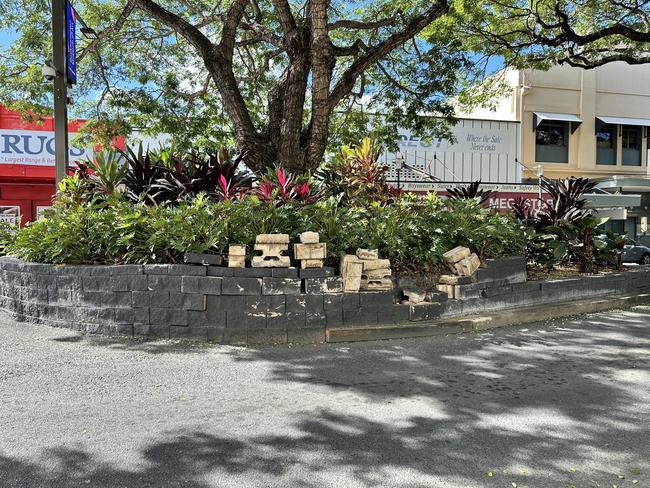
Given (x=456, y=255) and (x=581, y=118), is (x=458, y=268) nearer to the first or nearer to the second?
(x=456, y=255)

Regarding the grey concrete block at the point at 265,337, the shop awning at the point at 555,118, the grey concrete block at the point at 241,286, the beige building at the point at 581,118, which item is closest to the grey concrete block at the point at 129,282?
the grey concrete block at the point at 241,286

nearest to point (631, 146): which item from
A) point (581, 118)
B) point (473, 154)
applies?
point (581, 118)

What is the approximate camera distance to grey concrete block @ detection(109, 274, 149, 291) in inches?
A: 244

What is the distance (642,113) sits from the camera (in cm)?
2628

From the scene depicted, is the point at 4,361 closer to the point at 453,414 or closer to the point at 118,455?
the point at 118,455

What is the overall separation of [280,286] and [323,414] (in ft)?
7.58

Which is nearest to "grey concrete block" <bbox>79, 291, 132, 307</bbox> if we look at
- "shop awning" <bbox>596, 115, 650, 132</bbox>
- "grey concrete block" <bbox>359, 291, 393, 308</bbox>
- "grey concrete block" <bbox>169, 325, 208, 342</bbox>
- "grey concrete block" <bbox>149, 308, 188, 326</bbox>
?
"grey concrete block" <bbox>149, 308, 188, 326</bbox>

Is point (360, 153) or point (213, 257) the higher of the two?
point (360, 153)

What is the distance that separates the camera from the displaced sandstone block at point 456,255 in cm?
724

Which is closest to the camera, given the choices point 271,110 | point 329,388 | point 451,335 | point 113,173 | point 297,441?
point 297,441

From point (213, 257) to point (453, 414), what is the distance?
3233 mm

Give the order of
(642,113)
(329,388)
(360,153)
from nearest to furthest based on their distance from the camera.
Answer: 1. (329,388)
2. (360,153)
3. (642,113)

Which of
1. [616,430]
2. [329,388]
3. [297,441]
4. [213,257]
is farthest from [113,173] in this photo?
[616,430]

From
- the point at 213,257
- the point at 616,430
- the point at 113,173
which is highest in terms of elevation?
the point at 113,173
